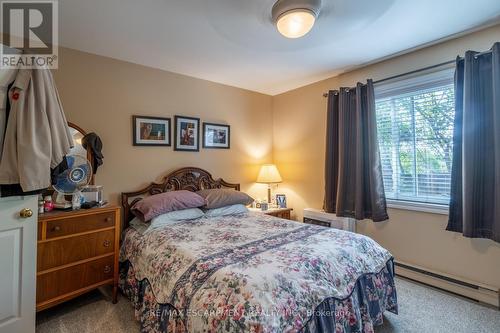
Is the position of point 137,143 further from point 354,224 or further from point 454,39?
point 454,39

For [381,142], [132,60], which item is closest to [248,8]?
[132,60]

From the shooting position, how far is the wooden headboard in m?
2.72

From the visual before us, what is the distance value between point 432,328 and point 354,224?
1.35 meters

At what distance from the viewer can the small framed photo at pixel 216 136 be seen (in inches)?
136

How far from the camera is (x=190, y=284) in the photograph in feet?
4.68

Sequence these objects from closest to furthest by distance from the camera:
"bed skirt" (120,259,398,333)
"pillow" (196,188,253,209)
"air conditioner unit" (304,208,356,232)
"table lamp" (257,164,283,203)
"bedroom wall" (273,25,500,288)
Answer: "bed skirt" (120,259,398,333) → "bedroom wall" (273,25,500,288) → "pillow" (196,188,253,209) → "air conditioner unit" (304,208,356,232) → "table lamp" (257,164,283,203)

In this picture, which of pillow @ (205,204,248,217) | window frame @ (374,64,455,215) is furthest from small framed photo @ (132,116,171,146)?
window frame @ (374,64,455,215)

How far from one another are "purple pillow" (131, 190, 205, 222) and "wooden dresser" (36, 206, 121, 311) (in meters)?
0.24

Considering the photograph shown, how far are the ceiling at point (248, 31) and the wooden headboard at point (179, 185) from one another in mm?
1309

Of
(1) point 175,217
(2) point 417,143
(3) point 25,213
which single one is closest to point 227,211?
(1) point 175,217

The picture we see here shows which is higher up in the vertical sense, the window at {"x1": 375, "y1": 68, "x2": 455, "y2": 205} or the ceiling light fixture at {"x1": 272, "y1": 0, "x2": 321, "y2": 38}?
the ceiling light fixture at {"x1": 272, "y1": 0, "x2": 321, "y2": 38}

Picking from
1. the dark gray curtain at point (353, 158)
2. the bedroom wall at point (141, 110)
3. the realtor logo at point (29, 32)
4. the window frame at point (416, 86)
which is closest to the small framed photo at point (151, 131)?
the bedroom wall at point (141, 110)

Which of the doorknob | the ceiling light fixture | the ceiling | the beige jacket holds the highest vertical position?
the ceiling

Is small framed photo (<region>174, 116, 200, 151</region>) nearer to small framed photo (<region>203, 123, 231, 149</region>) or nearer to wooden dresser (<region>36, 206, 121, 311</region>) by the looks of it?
small framed photo (<region>203, 123, 231, 149</region>)
